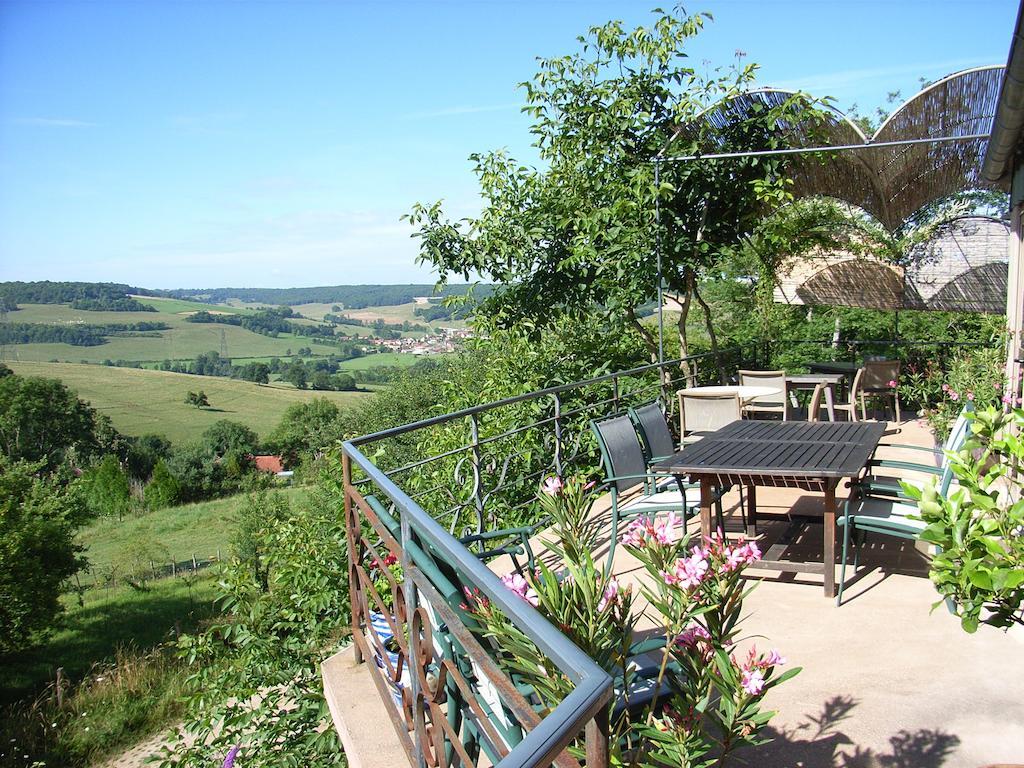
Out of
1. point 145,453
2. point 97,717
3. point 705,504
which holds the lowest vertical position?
point 145,453

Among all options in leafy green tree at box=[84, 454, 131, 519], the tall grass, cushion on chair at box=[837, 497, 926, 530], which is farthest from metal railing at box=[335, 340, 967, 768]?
leafy green tree at box=[84, 454, 131, 519]

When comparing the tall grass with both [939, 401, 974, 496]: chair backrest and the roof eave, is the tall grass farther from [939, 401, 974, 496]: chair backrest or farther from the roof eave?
the roof eave

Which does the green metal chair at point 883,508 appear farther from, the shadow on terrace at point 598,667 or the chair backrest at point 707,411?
the chair backrest at point 707,411

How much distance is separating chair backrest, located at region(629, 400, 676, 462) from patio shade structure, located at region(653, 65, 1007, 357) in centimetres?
204

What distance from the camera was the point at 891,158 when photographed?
8.23 meters

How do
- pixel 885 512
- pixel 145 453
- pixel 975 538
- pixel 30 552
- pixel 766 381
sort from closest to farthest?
pixel 975 538
pixel 885 512
pixel 766 381
pixel 30 552
pixel 145 453

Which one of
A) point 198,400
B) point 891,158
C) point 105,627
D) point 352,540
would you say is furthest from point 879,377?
point 198,400

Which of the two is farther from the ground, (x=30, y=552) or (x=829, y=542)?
(x=829, y=542)

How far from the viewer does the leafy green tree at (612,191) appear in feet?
22.5

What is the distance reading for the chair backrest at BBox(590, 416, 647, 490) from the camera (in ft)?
13.5

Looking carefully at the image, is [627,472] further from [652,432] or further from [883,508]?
[883,508]

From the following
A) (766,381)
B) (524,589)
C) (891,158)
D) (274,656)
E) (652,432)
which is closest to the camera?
(524,589)

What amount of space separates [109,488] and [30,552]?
3212 cm

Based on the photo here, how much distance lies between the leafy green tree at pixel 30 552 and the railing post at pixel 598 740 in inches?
1043
